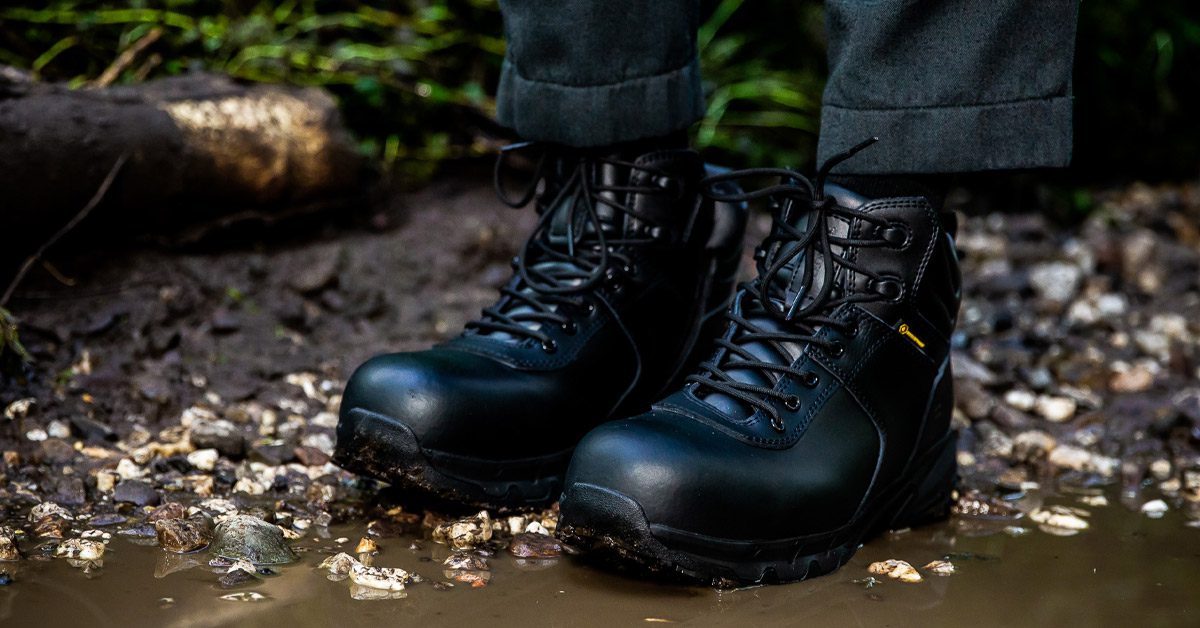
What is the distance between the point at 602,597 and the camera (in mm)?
1383

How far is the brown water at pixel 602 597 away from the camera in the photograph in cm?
129

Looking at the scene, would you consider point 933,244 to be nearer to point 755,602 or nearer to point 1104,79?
point 755,602

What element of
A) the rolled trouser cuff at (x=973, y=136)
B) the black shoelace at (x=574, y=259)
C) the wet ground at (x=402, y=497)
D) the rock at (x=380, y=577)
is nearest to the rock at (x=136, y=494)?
the wet ground at (x=402, y=497)

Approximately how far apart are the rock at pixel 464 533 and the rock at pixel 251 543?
213mm

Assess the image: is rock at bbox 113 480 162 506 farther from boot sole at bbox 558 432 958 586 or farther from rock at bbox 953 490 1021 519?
rock at bbox 953 490 1021 519

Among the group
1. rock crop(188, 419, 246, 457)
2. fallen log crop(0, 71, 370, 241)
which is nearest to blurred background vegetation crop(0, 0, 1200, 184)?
fallen log crop(0, 71, 370, 241)

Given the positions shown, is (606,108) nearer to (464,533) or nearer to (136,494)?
(464,533)

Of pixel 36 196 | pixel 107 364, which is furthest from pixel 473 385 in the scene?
pixel 36 196

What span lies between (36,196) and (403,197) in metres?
1.12

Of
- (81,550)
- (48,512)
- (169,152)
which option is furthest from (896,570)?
(169,152)

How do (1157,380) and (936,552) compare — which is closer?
(936,552)

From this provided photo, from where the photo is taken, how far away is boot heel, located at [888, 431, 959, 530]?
5.50 feet

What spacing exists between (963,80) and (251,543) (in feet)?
3.80

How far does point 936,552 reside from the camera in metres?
1.61
